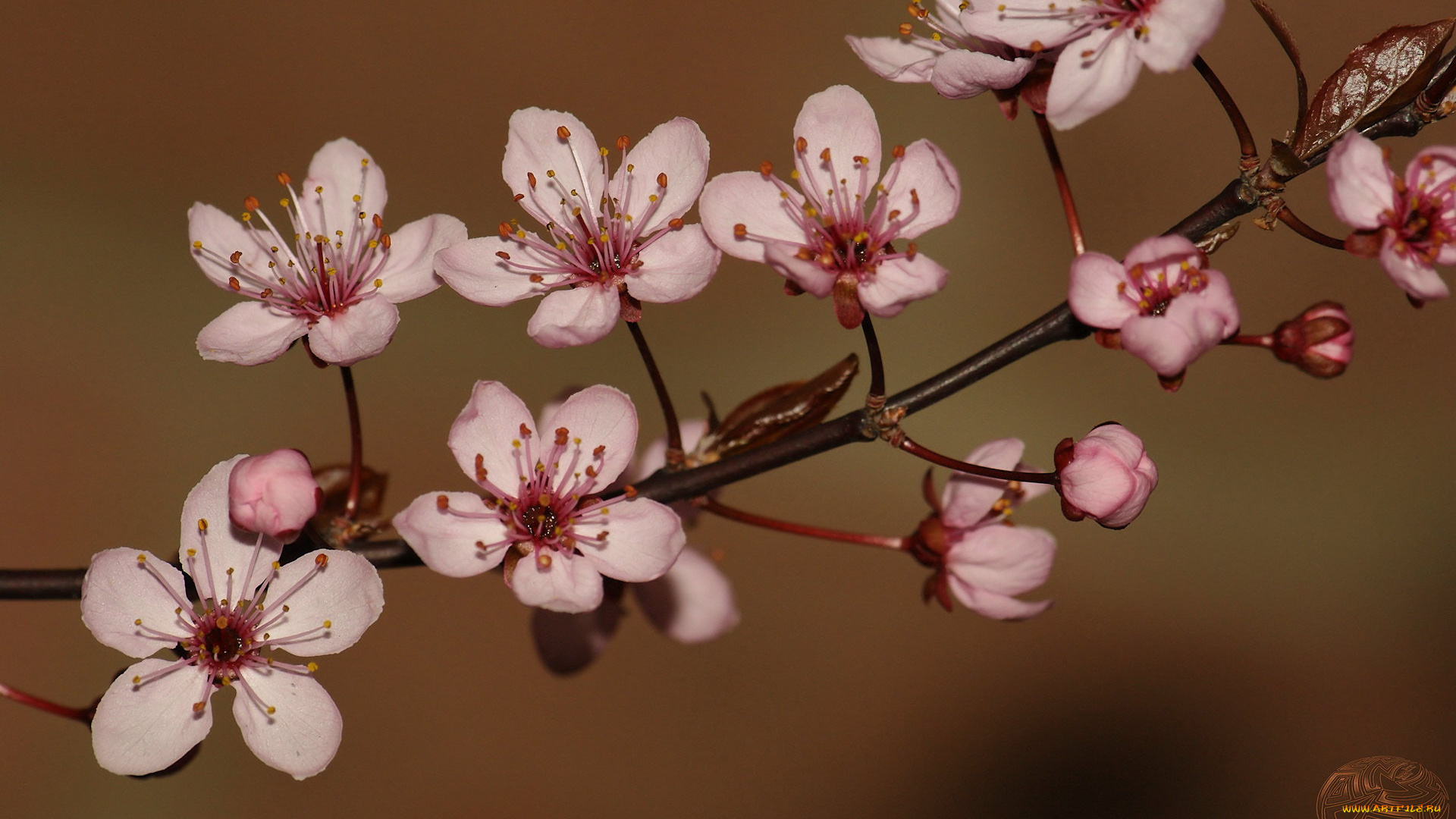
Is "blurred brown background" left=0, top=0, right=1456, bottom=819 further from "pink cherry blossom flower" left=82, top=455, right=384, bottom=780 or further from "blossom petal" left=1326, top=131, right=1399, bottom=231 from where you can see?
"blossom petal" left=1326, top=131, right=1399, bottom=231

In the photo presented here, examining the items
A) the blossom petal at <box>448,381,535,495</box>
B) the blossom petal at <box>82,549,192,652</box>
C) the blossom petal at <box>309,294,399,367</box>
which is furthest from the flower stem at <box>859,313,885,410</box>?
the blossom petal at <box>82,549,192,652</box>

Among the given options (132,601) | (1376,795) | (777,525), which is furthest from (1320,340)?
(132,601)

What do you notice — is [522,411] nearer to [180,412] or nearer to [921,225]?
[921,225]

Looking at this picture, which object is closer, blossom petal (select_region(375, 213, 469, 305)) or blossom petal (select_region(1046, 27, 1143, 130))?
blossom petal (select_region(1046, 27, 1143, 130))

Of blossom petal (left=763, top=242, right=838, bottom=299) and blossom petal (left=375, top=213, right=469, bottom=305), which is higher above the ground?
blossom petal (left=375, top=213, right=469, bottom=305)

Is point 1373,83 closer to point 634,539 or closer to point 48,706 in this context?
point 634,539

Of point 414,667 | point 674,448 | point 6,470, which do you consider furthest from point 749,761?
point 6,470
